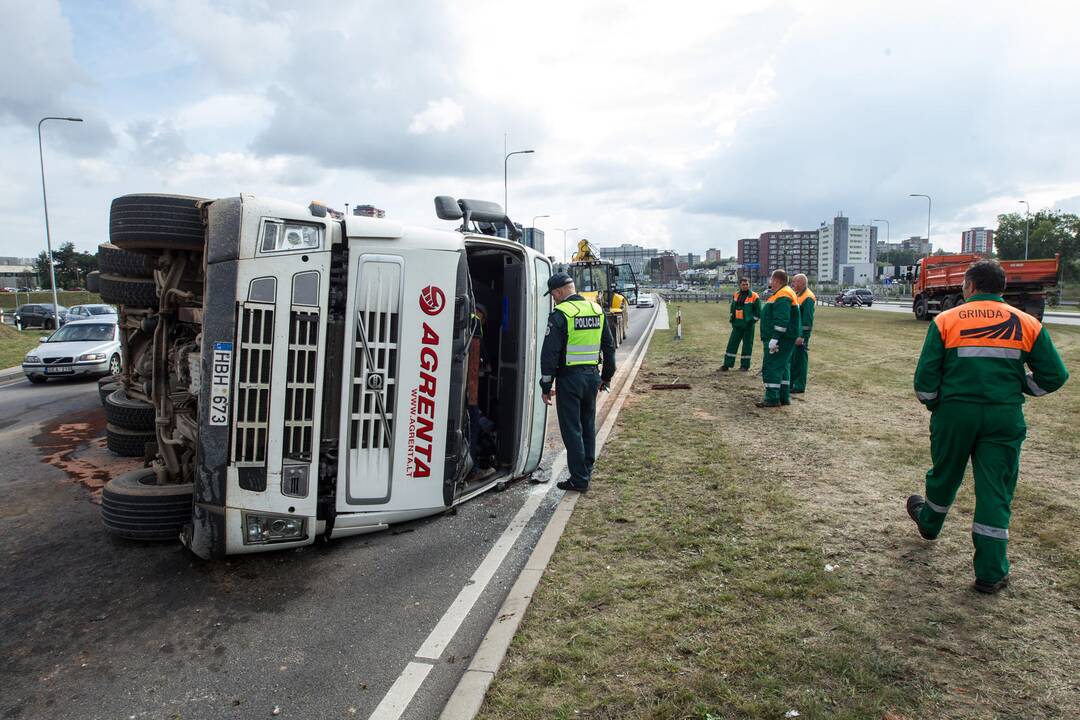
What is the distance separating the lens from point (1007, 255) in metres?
64.6

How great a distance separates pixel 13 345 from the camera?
893 inches

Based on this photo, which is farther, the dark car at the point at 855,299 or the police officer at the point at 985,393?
the dark car at the point at 855,299

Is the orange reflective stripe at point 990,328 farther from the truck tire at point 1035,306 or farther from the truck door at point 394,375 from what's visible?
the truck tire at point 1035,306

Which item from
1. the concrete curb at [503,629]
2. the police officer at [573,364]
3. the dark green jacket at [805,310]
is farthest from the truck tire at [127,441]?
the dark green jacket at [805,310]

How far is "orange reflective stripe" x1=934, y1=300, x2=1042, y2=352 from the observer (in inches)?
Answer: 155

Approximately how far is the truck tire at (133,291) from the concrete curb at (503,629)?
3.52 metres

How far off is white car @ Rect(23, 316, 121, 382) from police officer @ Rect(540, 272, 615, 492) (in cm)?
1189

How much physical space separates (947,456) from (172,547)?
5.14 metres

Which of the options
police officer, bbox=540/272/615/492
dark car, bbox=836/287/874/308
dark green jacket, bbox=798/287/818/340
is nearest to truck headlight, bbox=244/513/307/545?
police officer, bbox=540/272/615/492

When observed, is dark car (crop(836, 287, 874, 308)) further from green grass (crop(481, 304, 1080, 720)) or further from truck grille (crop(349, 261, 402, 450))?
truck grille (crop(349, 261, 402, 450))

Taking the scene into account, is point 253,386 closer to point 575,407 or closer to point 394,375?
point 394,375

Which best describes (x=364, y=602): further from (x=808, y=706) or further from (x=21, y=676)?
(x=808, y=706)

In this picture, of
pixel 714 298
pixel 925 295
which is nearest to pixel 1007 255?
pixel 714 298

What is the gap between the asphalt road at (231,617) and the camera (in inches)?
121
